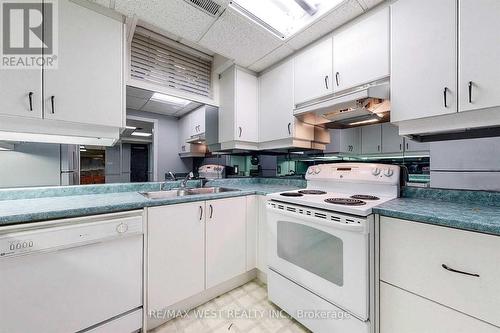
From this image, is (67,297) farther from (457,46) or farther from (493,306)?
(457,46)

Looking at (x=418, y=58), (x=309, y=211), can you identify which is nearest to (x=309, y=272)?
(x=309, y=211)

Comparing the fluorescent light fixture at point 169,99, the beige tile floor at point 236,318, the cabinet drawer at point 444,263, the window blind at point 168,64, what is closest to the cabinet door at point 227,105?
the window blind at point 168,64

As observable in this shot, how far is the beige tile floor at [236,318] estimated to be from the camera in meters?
1.37

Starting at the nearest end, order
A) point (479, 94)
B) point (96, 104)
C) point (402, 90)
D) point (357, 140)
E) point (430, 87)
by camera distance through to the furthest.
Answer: point (479, 94), point (430, 87), point (402, 90), point (96, 104), point (357, 140)

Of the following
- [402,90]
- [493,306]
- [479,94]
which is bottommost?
[493,306]

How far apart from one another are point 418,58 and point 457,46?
0.55ft

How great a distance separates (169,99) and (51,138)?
1039mm

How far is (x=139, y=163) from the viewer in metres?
1.97

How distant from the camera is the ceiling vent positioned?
138cm

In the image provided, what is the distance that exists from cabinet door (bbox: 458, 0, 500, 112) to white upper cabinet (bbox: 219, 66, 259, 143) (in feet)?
5.56

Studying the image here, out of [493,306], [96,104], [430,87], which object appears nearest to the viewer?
[493,306]

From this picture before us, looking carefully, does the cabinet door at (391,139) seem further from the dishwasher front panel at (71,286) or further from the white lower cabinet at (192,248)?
the dishwasher front panel at (71,286)

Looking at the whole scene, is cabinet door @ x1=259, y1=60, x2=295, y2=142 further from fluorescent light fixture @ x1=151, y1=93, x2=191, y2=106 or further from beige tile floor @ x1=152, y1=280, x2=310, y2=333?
beige tile floor @ x1=152, y1=280, x2=310, y2=333

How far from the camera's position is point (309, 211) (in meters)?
1.30
